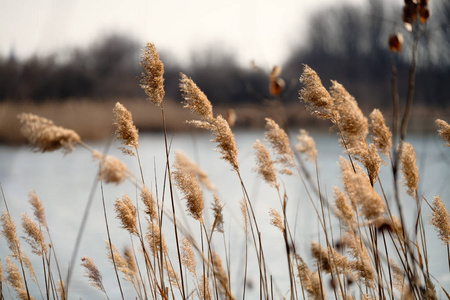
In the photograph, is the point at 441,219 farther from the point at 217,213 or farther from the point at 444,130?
the point at 217,213

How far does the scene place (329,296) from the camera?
6.55 ft

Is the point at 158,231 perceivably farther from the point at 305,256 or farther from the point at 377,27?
the point at 377,27

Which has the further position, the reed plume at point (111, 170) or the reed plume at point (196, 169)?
the reed plume at point (196, 169)

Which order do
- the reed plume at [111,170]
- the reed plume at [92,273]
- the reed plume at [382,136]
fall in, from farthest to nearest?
the reed plume at [92,273] → the reed plume at [382,136] → the reed plume at [111,170]

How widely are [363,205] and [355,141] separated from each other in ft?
1.61

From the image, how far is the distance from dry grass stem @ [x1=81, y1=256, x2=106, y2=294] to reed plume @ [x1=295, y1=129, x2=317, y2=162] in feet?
3.69

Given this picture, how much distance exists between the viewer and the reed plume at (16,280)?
2055 millimetres

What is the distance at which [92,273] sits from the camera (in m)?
1.96

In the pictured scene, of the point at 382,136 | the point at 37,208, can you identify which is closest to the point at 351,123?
the point at 382,136

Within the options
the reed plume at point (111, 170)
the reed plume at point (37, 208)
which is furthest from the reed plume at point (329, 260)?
the reed plume at point (37, 208)

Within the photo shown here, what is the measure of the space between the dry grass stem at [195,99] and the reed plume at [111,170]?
0.38m

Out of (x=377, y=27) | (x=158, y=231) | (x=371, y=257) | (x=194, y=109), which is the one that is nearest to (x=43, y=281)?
(x=158, y=231)

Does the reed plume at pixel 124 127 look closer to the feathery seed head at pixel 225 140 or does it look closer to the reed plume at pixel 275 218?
the feathery seed head at pixel 225 140

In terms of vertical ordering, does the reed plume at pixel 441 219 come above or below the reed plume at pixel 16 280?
above
